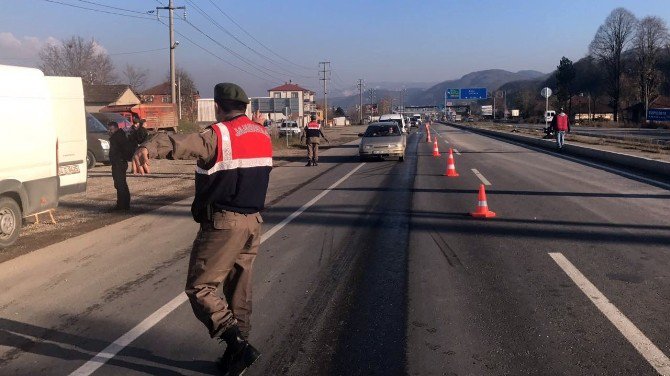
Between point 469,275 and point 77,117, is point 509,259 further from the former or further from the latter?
point 77,117

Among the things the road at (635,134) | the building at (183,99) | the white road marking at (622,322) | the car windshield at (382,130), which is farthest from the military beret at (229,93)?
the building at (183,99)

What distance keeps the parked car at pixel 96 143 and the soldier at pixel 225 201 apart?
1760 cm

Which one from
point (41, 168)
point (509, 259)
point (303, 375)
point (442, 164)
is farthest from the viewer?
point (442, 164)

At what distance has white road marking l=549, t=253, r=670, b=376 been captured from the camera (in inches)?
170

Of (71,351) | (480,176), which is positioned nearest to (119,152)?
(71,351)

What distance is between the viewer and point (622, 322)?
16.8 feet

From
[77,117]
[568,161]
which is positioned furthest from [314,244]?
[568,161]

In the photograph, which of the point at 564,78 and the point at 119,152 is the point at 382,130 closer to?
the point at 119,152

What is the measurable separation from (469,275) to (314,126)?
51.3 feet

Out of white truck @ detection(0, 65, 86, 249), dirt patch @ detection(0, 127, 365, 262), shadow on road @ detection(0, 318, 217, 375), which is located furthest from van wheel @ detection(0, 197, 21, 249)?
shadow on road @ detection(0, 318, 217, 375)

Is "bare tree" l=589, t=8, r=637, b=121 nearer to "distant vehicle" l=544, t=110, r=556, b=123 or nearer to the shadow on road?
"distant vehicle" l=544, t=110, r=556, b=123

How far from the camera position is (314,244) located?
8.38 m

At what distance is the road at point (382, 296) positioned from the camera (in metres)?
4.47

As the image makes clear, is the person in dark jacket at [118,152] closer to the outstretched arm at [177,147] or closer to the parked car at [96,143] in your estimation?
the outstretched arm at [177,147]
